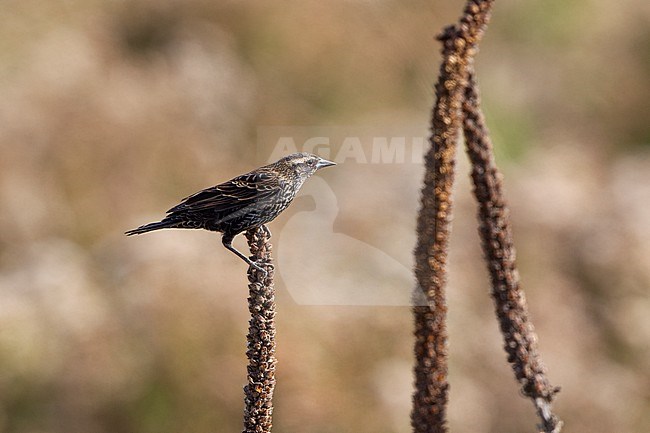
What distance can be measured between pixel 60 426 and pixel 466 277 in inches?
273

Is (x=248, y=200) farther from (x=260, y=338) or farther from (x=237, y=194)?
(x=260, y=338)

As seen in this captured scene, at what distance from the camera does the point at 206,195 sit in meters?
4.33

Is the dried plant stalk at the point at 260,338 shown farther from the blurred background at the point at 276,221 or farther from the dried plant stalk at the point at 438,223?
the blurred background at the point at 276,221

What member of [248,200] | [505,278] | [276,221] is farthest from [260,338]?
[276,221]

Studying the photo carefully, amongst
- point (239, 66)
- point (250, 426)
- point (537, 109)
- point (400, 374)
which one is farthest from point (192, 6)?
point (250, 426)

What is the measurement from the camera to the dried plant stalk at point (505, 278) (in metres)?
4.25

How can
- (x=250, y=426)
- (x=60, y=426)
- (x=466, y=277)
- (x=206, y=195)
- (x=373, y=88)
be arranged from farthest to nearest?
(x=373, y=88) → (x=466, y=277) → (x=60, y=426) → (x=206, y=195) → (x=250, y=426)

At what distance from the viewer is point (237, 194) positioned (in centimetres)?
425

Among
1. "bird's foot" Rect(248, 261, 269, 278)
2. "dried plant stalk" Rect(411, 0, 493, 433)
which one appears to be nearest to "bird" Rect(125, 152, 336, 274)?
"bird's foot" Rect(248, 261, 269, 278)

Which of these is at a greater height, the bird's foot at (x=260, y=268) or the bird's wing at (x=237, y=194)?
the bird's wing at (x=237, y=194)

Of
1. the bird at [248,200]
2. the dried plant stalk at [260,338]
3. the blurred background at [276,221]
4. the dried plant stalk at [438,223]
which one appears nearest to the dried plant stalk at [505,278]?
→ the dried plant stalk at [438,223]

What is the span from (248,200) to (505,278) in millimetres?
1306

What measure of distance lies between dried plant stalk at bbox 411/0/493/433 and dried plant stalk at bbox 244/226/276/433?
77 cm

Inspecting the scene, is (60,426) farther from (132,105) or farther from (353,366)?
(132,105)
